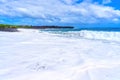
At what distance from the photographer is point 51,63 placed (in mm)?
5207

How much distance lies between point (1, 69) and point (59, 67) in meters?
1.34

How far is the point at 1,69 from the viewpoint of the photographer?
4.45 metres

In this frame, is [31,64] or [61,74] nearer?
[61,74]

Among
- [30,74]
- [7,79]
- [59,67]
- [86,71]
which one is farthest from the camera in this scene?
[59,67]

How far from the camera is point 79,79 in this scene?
3793 millimetres

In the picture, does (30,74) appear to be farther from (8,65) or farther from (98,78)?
(98,78)

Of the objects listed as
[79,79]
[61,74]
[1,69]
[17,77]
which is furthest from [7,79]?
[79,79]

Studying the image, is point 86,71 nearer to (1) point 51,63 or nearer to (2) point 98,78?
(2) point 98,78

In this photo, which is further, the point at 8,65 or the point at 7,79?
the point at 8,65

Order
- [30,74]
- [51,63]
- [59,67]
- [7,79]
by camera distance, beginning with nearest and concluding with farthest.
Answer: [7,79]
[30,74]
[59,67]
[51,63]

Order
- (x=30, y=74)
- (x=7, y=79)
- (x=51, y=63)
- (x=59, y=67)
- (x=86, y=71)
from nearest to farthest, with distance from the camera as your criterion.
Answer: (x=7, y=79) < (x=30, y=74) < (x=86, y=71) < (x=59, y=67) < (x=51, y=63)

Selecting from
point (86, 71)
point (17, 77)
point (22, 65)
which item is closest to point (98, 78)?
point (86, 71)

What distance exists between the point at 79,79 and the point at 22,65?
5.56 ft

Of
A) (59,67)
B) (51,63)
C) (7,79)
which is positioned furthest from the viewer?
(51,63)
